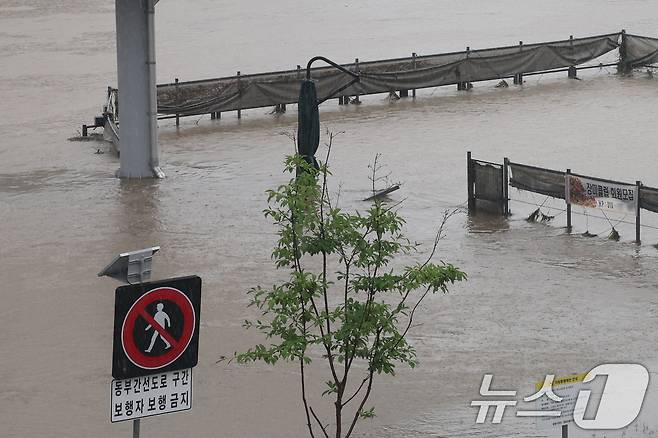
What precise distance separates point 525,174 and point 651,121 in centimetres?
1003

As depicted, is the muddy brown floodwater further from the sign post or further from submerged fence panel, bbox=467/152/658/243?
the sign post

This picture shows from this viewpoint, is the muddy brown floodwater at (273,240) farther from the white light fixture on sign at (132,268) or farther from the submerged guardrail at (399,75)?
the white light fixture on sign at (132,268)

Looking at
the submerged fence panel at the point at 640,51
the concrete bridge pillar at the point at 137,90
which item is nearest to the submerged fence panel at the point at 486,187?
the concrete bridge pillar at the point at 137,90

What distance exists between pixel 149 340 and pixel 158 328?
104 mm

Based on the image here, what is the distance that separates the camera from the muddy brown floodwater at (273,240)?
15.9 m

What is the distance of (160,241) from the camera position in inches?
917

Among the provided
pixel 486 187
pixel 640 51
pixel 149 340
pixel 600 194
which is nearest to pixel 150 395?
pixel 149 340

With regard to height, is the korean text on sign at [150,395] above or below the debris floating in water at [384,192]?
above

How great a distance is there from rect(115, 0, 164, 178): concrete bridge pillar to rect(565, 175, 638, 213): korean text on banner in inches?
373

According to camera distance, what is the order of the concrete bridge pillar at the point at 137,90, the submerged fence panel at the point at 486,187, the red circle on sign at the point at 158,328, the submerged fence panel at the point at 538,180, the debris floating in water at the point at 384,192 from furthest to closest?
the concrete bridge pillar at the point at 137,90, the debris floating in water at the point at 384,192, the submerged fence panel at the point at 486,187, the submerged fence panel at the point at 538,180, the red circle on sign at the point at 158,328

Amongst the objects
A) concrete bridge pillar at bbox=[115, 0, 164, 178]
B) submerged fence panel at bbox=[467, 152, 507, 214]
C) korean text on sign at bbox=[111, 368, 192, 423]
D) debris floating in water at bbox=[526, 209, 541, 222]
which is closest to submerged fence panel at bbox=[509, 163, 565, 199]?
submerged fence panel at bbox=[467, 152, 507, 214]

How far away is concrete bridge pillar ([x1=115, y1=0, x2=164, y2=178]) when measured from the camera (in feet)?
92.7

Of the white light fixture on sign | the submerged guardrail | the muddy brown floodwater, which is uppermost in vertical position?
the submerged guardrail

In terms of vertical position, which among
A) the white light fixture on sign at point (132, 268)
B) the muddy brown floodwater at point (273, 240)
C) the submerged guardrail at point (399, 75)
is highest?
the submerged guardrail at point (399, 75)
